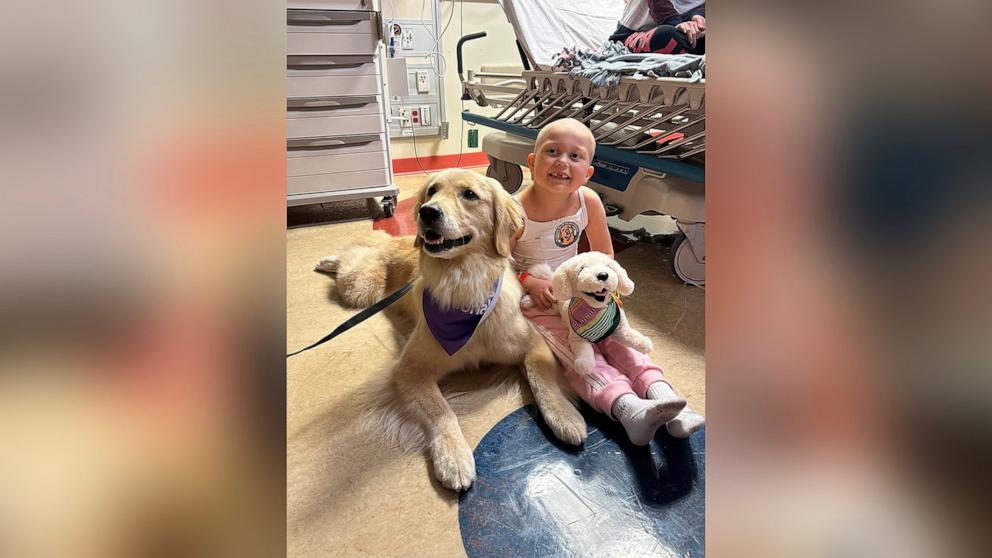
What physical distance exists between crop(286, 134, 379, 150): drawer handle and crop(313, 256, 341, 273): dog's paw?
94 cm

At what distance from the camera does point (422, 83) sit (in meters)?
4.11

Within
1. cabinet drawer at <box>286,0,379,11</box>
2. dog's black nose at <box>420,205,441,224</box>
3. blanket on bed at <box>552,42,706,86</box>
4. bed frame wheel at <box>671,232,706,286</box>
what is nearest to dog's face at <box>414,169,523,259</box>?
dog's black nose at <box>420,205,441,224</box>

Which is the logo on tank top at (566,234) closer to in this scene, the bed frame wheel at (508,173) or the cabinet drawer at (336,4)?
the bed frame wheel at (508,173)

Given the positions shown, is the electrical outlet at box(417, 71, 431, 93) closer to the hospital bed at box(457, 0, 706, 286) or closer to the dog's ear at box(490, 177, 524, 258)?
the hospital bed at box(457, 0, 706, 286)

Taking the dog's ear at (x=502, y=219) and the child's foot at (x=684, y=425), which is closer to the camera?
the child's foot at (x=684, y=425)

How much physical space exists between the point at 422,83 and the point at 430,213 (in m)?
3.25

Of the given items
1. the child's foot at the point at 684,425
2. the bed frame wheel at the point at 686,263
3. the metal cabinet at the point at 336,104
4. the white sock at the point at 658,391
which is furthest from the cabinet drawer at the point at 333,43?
the child's foot at the point at 684,425

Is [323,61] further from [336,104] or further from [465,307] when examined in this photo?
[465,307]

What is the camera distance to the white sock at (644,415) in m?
1.07

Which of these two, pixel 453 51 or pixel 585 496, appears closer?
pixel 585 496

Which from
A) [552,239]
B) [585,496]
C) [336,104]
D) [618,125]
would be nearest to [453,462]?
[585,496]

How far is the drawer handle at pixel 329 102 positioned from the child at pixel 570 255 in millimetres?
1638
